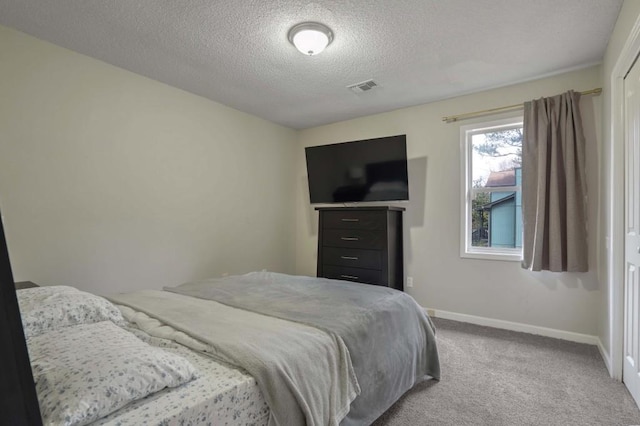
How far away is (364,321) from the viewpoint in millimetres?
1641

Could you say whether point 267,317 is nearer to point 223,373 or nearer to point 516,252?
point 223,373

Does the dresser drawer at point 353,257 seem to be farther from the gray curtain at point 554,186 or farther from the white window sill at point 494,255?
the gray curtain at point 554,186

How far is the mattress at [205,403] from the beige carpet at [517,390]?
39.0 inches

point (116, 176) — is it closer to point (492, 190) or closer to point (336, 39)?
point (336, 39)

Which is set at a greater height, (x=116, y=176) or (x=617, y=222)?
(x=116, y=176)

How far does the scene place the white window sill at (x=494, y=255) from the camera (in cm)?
317

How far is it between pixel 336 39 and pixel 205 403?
2.39 m

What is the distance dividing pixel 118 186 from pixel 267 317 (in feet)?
6.97

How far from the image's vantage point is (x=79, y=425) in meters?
0.80

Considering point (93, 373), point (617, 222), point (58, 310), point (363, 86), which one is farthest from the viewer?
point (363, 86)

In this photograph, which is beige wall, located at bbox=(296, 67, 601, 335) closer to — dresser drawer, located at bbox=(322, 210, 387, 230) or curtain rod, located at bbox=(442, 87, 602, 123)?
curtain rod, located at bbox=(442, 87, 602, 123)

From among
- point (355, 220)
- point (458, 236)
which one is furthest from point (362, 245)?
point (458, 236)

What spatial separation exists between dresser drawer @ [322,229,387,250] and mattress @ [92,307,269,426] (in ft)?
8.27

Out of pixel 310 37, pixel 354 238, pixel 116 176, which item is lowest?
pixel 354 238
